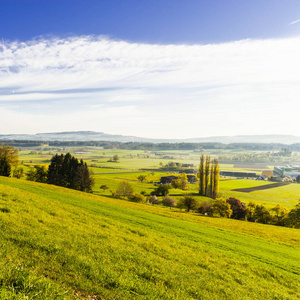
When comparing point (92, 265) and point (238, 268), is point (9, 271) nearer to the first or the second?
point (92, 265)

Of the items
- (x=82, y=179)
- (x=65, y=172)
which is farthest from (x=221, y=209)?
(x=65, y=172)

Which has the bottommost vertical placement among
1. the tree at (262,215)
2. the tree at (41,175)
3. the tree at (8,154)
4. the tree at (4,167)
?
the tree at (262,215)

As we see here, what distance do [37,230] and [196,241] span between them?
1780cm

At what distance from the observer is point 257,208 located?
240 ft

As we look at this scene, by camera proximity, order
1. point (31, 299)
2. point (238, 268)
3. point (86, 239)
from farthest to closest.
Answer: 1. point (238, 268)
2. point (86, 239)
3. point (31, 299)

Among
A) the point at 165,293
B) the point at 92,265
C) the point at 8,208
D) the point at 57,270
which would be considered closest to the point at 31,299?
the point at 57,270

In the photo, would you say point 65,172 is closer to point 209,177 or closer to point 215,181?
point 215,181

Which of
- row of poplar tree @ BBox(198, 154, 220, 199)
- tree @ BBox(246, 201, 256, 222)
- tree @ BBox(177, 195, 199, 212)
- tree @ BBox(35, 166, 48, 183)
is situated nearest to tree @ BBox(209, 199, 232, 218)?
tree @ BBox(177, 195, 199, 212)

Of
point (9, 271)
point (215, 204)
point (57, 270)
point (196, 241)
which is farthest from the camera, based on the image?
point (215, 204)

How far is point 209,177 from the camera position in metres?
118

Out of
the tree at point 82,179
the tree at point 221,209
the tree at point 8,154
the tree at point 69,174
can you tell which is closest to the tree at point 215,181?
the tree at point 221,209

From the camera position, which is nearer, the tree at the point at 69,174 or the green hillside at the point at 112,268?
the green hillside at the point at 112,268

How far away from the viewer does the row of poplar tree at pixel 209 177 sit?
11138 centimetres

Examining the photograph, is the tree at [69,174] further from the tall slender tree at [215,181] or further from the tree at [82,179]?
the tall slender tree at [215,181]
